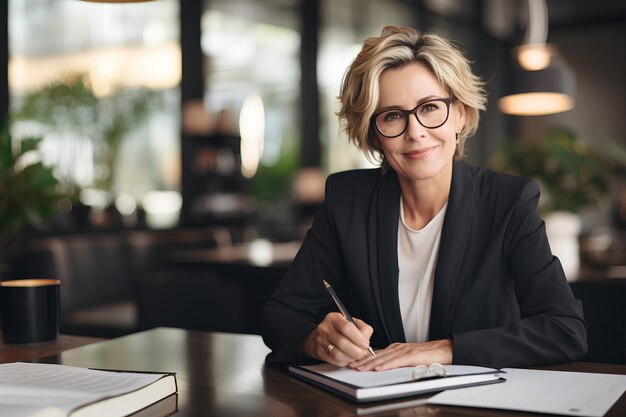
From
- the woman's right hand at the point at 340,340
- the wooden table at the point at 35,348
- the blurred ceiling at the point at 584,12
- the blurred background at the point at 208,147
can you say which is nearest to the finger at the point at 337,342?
the woman's right hand at the point at 340,340

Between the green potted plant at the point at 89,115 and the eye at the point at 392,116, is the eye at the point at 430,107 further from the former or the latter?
the green potted plant at the point at 89,115

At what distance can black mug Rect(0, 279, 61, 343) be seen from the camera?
→ 5.03 ft

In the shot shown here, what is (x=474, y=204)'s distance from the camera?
1613mm

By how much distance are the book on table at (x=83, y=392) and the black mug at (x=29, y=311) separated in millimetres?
349

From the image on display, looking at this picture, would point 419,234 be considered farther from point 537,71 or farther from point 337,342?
point 537,71

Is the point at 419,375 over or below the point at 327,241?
below

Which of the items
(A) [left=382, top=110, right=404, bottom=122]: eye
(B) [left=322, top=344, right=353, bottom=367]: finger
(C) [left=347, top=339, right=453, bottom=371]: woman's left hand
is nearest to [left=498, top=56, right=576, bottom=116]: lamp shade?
(A) [left=382, top=110, right=404, bottom=122]: eye

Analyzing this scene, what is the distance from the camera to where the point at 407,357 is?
4.10ft

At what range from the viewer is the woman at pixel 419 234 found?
152 centimetres

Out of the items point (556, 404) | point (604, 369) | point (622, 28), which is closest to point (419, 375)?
point (556, 404)

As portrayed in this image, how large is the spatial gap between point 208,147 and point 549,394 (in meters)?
7.14

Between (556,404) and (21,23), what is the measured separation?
6531 millimetres

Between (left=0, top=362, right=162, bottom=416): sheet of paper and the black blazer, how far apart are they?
37cm

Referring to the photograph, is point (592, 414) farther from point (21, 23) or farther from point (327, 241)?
point (21, 23)
